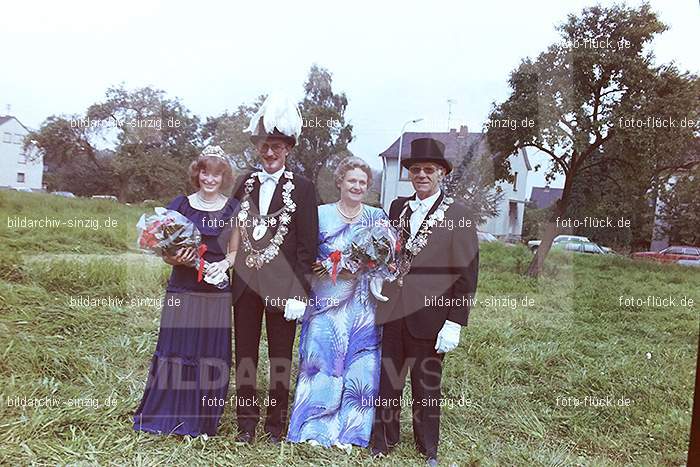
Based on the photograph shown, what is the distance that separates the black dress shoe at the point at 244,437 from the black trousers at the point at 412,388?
1.68 feet

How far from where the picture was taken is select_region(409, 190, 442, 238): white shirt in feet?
7.39

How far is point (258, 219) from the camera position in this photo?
2.25 m

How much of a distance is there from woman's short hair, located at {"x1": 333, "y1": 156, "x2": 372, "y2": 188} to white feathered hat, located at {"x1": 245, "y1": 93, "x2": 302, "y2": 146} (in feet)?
0.74

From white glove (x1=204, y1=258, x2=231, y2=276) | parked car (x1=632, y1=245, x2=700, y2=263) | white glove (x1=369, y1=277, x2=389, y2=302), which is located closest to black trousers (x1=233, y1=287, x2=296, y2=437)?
white glove (x1=204, y1=258, x2=231, y2=276)

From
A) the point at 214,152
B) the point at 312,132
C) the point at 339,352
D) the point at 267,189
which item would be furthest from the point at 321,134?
the point at 339,352

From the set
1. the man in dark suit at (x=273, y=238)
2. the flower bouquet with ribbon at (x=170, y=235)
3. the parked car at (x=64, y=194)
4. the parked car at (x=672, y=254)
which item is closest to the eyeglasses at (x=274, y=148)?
the man in dark suit at (x=273, y=238)

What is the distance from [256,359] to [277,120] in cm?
100

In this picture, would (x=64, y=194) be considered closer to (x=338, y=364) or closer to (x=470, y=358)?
(x=338, y=364)

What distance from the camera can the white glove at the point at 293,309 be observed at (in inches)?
87.3

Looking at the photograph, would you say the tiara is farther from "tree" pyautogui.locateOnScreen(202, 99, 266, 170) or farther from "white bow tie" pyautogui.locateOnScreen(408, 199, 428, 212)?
"white bow tie" pyautogui.locateOnScreen(408, 199, 428, 212)

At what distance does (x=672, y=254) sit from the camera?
2293mm

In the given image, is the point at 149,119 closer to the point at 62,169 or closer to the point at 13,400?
the point at 62,169

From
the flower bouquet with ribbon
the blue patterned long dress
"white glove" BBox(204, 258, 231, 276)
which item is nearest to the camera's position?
the flower bouquet with ribbon

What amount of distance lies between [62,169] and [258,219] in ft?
2.83
